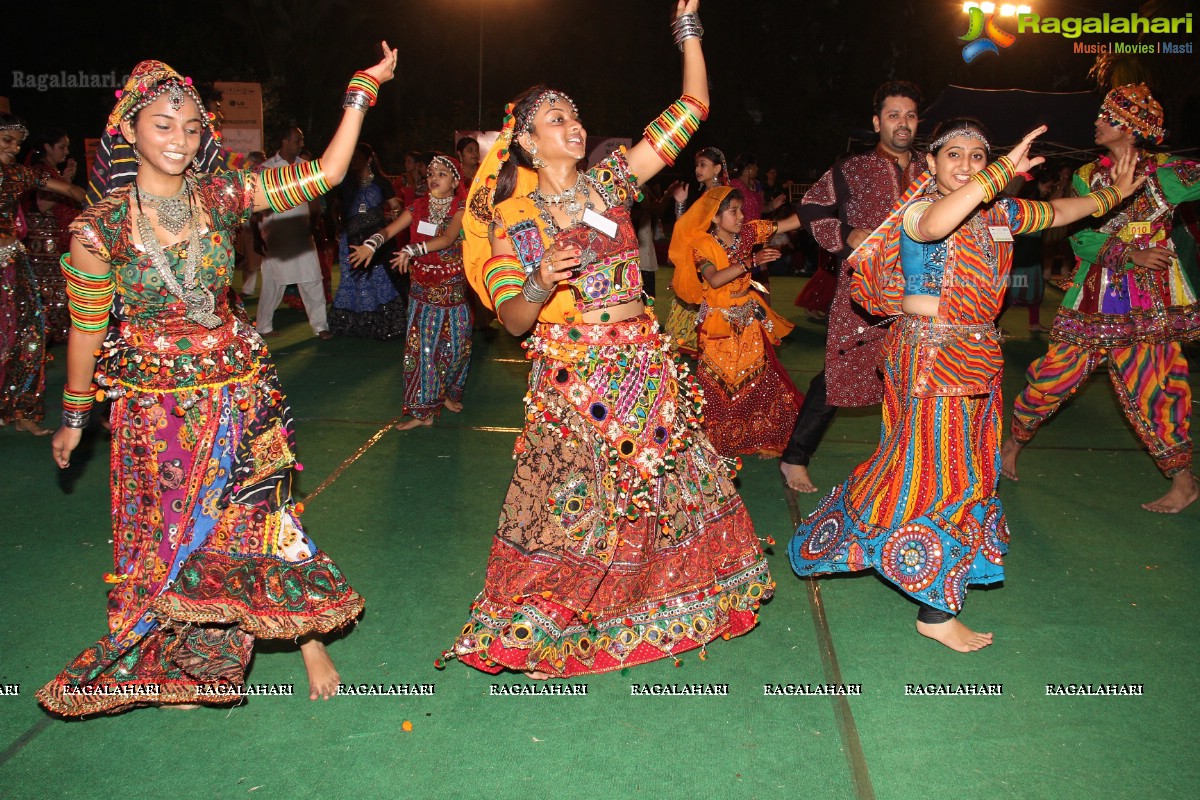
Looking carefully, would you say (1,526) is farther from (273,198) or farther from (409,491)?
(273,198)

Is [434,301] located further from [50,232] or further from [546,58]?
[546,58]

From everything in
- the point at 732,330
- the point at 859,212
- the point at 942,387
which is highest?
the point at 859,212

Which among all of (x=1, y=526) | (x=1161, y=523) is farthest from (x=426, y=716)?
(x=1161, y=523)

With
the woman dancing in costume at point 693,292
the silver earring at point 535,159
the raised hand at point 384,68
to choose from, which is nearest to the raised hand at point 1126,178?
the silver earring at point 535,159

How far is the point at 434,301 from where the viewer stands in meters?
6.42

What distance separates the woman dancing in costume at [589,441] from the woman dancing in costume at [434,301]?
3107 millimetres

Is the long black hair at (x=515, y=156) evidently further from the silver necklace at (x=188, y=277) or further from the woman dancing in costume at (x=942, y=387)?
the woman dancing in costume at (x=942, y=387)

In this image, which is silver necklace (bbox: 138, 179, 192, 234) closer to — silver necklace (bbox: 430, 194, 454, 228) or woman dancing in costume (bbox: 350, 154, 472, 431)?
woman dancing in costume (bbox: 350, 154, 472, 431)

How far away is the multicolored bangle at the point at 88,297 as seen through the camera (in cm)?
282

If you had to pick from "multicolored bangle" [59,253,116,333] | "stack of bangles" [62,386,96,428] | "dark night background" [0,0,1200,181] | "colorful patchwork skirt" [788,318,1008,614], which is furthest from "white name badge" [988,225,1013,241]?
"dark night background" [0,0,1200,181]

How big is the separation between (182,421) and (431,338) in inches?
139

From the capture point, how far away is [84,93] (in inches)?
771

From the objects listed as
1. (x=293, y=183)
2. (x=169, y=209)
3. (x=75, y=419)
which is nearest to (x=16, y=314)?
(x=75, y=419)

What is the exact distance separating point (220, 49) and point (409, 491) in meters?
18.9
